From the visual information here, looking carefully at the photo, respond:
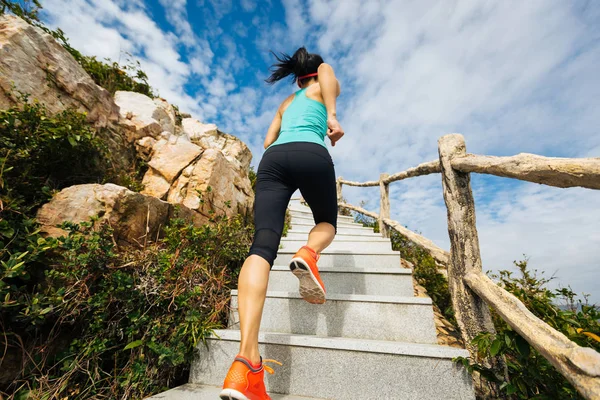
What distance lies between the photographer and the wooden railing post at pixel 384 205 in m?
3.72

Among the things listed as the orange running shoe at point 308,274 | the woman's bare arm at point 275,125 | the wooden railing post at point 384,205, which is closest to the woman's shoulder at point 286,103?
the woman's bare arm at point 275,125

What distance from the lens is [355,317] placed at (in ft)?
5.31

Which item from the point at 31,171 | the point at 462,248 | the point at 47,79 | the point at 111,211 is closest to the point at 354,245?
the point at 462,248

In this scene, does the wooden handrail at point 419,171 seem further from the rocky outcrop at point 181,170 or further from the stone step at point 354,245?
the rocky outcrop at point 181,170

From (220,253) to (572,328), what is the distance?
2202mm

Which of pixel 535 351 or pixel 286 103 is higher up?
pixel 286 103

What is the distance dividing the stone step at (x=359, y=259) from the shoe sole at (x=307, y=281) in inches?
41.2

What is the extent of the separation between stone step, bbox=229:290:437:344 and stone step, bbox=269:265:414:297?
416mm

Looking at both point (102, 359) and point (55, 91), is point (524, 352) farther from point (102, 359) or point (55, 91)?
Answer: point (55, 91)

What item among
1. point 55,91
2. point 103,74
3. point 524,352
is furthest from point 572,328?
point 103,74

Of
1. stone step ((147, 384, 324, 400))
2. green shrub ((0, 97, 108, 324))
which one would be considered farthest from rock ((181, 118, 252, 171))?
stone step ((147, 384, 324, 400))

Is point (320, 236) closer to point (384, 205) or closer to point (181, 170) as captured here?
point (181, 170)

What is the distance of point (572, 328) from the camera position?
1.20 meters

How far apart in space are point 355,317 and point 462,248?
76 centimetres
